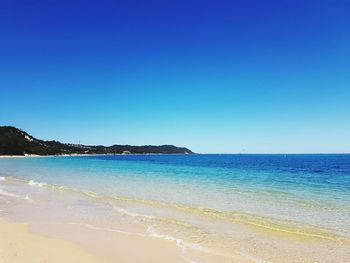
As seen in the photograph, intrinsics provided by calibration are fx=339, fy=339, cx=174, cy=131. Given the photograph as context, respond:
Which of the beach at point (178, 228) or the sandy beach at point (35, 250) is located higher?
the beach at point (178, 228)

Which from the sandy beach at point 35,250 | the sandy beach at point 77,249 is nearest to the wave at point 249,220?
the sandy beach at point 77,249

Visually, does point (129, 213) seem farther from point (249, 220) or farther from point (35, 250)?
point (35, 250)

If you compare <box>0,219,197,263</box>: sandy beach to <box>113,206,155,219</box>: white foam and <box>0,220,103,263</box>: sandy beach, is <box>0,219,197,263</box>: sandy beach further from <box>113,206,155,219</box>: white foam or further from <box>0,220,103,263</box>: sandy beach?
<box>113,206,155,219</box>: white foam

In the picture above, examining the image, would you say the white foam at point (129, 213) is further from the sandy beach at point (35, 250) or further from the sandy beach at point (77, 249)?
the sandy beach at point (35, 250)

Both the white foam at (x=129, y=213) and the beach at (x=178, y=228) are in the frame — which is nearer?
the beach at (x=178, y=228)

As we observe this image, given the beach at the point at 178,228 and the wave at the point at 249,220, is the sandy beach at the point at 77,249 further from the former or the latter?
the wave at the point at 249,220

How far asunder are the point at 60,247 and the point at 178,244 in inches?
128

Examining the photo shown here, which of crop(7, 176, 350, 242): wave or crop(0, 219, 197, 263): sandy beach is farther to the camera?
crop(7, 176, 350, 242): wave

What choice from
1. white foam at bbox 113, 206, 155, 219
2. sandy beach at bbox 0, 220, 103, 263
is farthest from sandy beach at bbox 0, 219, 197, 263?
white foam at bbox 113, 206, 155, 219

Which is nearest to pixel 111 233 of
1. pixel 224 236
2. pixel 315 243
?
pixel 224 236

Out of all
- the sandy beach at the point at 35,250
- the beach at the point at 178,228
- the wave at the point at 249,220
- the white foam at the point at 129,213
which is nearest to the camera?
the sandy beach at the point at 35,250

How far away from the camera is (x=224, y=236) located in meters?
10.6

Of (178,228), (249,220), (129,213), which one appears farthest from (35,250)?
(249,220)

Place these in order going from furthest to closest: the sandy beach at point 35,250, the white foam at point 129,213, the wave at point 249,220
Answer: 1. the white foam at point 129,213
2. the wave at point 249,220
3. the sandy beach at point 35,250
